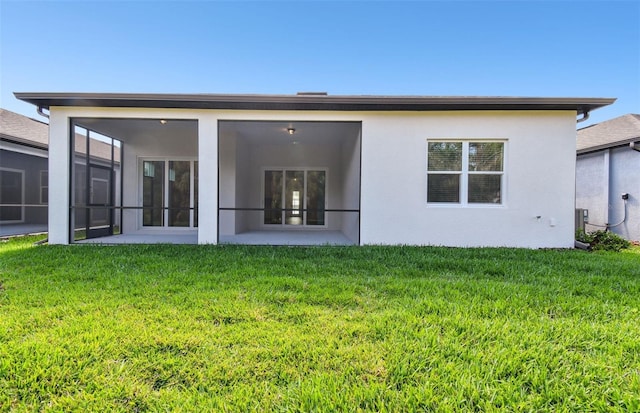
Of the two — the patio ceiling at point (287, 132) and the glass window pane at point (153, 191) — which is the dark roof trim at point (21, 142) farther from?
the patio ceiling at point (287, 132)

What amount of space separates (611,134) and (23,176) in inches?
765

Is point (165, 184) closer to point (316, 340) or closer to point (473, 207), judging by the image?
point (316, 340)

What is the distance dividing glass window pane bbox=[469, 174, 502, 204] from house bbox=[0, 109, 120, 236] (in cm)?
1019

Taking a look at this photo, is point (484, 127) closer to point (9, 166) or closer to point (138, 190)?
point (138, 190)

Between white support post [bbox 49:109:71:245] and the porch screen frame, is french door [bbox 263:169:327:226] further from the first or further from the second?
white support post [bbox 49:109:71:245]

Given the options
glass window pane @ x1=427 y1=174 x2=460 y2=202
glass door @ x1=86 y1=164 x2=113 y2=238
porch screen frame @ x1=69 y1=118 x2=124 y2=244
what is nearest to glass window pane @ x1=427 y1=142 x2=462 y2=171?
glass window pane @ x1=427 y1=174 x2=460 y2=202

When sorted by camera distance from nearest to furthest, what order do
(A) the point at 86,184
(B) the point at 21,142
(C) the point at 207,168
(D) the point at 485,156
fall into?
(C) the point at 207,168, (D) the point at 485,156, (A) the point at 86,184, (B) the point at 21,142

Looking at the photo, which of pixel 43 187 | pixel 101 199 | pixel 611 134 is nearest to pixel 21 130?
pixel 43 187

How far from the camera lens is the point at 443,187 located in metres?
6.24

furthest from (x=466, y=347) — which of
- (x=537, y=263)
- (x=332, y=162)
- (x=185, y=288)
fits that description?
(x=332, y=162)

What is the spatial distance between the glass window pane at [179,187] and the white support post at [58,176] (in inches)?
116

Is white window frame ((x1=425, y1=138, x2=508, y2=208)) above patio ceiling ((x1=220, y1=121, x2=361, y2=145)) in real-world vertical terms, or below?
below

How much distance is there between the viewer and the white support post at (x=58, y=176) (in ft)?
19.5

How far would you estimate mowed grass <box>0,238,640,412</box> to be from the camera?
5.32ft
